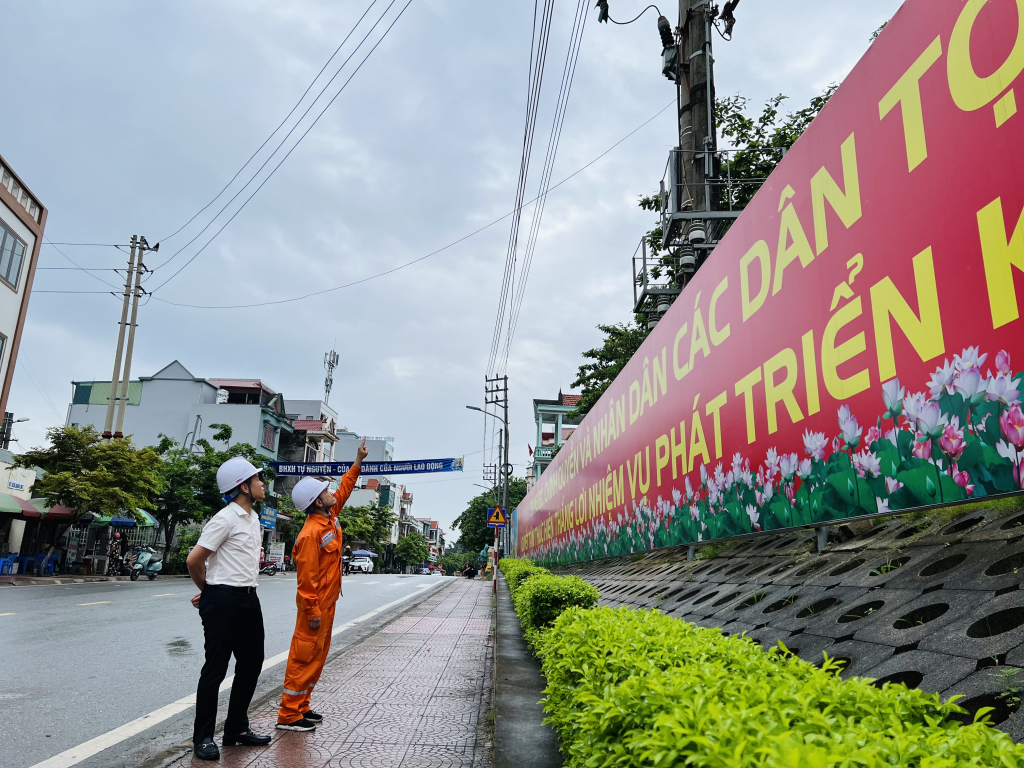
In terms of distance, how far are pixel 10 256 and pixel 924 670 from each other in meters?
25.2

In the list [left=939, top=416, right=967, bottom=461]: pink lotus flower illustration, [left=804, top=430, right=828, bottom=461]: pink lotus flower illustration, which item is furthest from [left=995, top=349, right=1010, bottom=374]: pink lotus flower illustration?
[left=804, top=430, right=828, bottom=461]: pink lotus flower illustration

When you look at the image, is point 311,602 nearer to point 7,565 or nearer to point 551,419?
point 7,565

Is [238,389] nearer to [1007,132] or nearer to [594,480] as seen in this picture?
[594,480]

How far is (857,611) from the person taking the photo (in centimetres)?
309

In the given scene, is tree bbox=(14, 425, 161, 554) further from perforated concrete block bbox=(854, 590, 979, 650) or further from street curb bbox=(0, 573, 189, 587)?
perforated concrete block bbox=(854, 590, 979, 650)

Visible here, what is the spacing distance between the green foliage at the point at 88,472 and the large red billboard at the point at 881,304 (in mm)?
21660

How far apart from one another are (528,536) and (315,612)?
1851 cm

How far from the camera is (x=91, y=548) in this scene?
29.1 meters

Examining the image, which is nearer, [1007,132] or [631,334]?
[1007,132]

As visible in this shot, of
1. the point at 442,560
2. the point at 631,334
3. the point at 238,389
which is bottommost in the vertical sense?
the point at 442,560

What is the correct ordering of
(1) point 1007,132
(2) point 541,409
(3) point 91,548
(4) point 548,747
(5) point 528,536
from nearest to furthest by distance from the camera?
(1) point 1007,132 < (4) point 548,747 < (5) point 528,536 < (3) point 91,548 < (2) point 541,409

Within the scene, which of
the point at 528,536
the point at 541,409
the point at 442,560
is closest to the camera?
the point at 528,536

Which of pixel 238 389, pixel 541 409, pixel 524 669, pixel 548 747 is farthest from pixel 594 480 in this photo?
pixel 541 409

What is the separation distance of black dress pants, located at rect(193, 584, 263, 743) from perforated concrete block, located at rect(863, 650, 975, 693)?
3.06m
